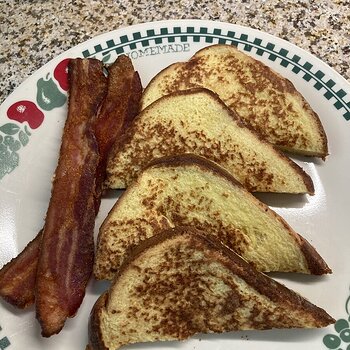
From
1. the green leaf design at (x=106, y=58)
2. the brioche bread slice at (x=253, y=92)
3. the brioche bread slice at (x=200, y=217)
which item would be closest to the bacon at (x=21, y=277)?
the brioche bread slice at (x=200, y=217)

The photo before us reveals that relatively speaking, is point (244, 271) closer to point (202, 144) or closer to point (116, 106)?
point (202, 144)

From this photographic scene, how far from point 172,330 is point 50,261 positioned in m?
0.41

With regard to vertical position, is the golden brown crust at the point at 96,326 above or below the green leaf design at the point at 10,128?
below

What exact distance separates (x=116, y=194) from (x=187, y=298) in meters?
0.47

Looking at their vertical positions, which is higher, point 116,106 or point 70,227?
point 116,106

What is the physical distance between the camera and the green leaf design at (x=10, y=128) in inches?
79.7

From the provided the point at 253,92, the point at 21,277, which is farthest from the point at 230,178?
the point at 21,277

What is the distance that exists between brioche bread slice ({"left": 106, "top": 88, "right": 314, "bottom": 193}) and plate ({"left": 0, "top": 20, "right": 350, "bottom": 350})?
0.26ft

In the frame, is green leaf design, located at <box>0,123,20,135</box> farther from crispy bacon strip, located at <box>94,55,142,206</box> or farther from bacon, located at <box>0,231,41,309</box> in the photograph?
bacon, located at <box>0,231,41,309</box>

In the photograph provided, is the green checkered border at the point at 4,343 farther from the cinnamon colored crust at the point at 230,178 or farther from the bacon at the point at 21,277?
the cinnamon colored crust at the point at 230,178

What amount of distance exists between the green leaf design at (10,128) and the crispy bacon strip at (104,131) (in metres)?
0.28

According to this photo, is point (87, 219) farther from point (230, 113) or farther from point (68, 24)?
point (68, 24)

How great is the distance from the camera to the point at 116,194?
1937mm

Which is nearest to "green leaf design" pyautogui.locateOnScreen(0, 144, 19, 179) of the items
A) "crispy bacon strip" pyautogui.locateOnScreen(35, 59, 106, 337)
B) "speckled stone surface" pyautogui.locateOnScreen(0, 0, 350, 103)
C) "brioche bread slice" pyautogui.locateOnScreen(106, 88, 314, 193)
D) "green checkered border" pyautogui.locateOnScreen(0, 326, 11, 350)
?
"crispy bacon strip" pyautogui.locateOnScreen(35, 59, 106, 337)
